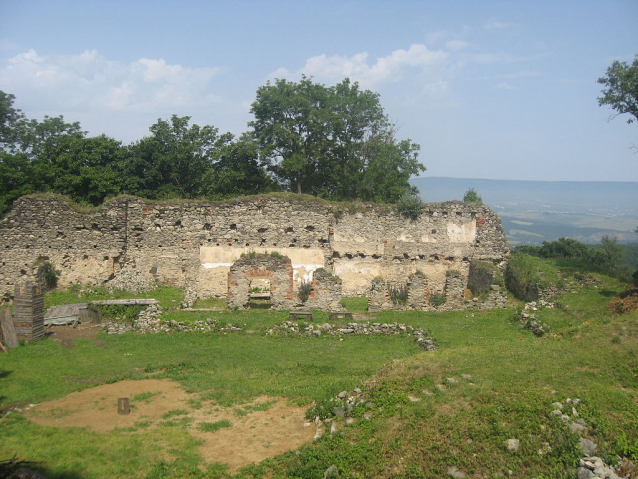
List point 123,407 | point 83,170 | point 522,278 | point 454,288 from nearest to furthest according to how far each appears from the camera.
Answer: point 123,407 < point 454,288 < point 522,278 < point 83,170

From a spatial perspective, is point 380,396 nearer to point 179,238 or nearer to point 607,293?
point 607,293

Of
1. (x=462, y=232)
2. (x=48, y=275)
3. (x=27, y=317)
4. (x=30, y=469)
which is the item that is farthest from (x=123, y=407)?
(x=462, y=232)

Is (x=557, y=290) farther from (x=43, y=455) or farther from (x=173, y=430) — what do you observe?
(x=43, y=455)

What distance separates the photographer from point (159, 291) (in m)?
22.1

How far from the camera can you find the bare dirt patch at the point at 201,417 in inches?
345

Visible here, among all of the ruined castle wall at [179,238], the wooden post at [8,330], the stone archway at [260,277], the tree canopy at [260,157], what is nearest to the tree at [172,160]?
the tree canopy at [260,157]

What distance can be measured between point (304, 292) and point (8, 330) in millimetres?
10722

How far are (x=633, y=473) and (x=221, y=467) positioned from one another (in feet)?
20.2

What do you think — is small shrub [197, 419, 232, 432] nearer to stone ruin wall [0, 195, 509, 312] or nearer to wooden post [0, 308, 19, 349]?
wooden post [0, 308, 19, 349]

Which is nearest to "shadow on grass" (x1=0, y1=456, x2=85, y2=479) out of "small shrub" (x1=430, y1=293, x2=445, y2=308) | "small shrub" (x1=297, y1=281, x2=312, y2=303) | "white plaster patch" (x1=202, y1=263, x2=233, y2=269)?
"small shrub" (x1=297, y1=281, x2=312, y2=303)

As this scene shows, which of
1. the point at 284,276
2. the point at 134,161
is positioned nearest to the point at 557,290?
the point at 284,276

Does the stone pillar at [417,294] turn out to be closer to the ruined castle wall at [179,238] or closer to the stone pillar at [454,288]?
the stone pillar at [454,288]

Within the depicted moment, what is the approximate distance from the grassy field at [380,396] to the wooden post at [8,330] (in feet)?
1.94

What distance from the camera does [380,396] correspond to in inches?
374
